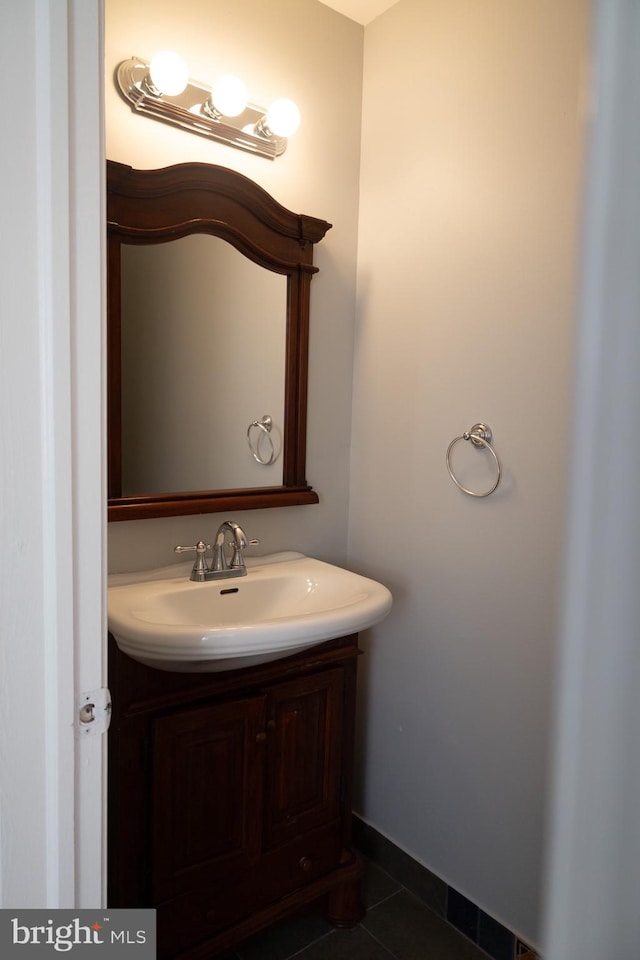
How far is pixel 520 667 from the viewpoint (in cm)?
157

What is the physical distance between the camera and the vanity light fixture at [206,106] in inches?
57.4

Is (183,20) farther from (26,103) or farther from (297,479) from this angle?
(297,479)

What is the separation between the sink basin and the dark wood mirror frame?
188mm

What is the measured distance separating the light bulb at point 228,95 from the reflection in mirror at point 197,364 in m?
0.31

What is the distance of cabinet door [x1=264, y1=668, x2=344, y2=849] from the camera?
1.56m

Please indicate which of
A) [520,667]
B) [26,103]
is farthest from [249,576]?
[26,103]

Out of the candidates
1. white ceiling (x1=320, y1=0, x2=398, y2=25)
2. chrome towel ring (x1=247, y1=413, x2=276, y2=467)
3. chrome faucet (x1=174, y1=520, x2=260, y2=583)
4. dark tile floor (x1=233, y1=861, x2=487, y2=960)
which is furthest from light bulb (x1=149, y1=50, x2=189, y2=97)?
dark tile floor (x1=233, y1=861, x2=487, y2=960)

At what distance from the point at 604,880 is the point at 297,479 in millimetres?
1719

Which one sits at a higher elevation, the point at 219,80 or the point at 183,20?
the point at 183,20

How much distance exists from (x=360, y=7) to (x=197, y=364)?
1.19 meters

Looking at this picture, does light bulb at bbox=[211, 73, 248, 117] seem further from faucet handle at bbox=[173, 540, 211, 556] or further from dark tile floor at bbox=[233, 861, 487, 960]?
dark tile floor at bbox=[233, 861, 487, 960]

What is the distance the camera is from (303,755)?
162cm

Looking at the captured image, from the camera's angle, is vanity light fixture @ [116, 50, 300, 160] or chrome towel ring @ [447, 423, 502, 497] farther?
chrome towel ring @ [447, 423, 502, 497]

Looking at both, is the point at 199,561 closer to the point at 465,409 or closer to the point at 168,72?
the point at 465,409
